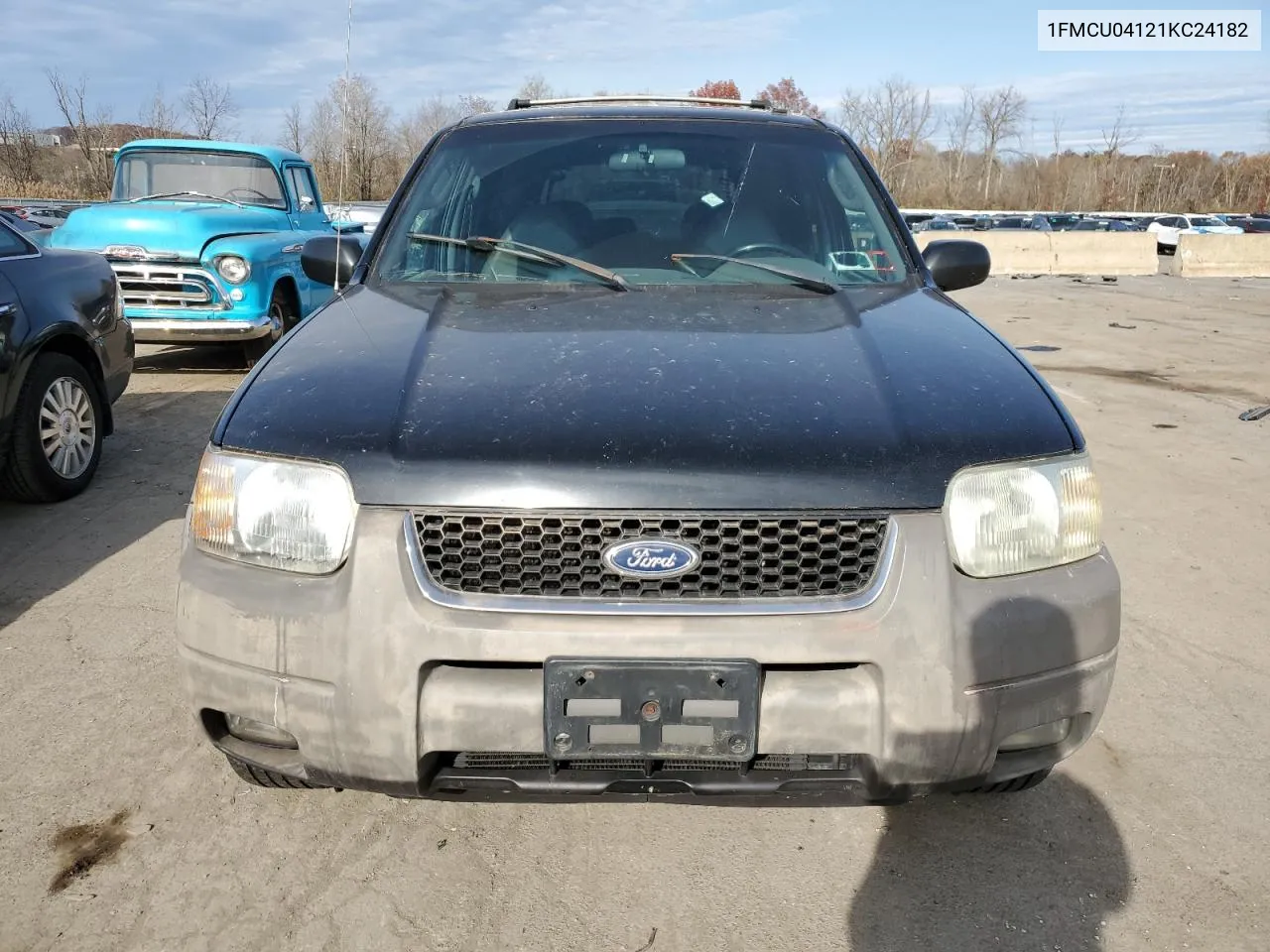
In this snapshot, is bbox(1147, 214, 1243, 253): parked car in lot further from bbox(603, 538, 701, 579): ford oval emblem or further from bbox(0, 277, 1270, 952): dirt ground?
bbox(603, 538, 701, 579): ford oval emblem

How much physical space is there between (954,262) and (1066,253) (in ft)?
74.9

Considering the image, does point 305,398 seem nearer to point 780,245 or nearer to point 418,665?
point 418,665

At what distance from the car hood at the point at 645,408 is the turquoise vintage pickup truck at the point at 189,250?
19.6 feet

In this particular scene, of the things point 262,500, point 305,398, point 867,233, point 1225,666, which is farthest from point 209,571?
point 1225,666

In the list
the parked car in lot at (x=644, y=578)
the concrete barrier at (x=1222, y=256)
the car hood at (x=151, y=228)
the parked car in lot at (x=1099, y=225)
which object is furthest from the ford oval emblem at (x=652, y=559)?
the parked car in lot at (x=1099, y=225)

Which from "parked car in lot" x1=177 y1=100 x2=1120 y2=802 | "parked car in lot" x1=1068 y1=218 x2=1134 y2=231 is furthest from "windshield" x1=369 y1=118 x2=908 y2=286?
"parked car in lot" x1=1068 y1=218 x2=1134 y2=231

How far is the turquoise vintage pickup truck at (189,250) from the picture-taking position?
7867 mm

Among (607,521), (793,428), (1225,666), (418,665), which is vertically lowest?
(1225,666)

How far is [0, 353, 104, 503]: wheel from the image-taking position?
187 inches

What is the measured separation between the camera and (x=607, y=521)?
1861mm

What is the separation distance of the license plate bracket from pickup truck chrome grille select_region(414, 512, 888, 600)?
0.13 meters

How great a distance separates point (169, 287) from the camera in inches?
312

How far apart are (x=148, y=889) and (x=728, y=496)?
1549mm

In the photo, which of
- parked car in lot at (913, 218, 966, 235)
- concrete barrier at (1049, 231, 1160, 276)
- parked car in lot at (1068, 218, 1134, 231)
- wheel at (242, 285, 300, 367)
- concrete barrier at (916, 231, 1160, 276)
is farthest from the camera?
parked car in lot at (1068, 218, 1134, 231)
